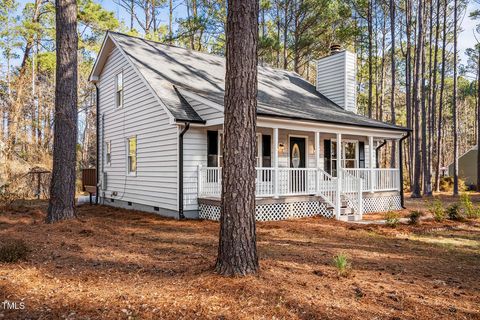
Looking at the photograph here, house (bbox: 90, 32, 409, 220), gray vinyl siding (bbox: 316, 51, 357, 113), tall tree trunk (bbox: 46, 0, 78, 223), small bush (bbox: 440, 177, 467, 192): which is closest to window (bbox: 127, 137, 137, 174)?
house (bbox: 90, 32, 409, 220)

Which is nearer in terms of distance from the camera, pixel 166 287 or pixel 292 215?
pixel 166 287

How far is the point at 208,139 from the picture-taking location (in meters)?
10.9

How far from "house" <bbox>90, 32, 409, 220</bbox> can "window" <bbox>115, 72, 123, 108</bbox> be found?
0.04 m

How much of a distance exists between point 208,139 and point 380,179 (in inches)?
265

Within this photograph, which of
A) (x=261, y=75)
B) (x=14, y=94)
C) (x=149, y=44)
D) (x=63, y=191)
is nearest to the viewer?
(x=63, y=191)

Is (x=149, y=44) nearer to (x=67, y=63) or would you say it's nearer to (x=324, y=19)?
(x=67, y=63)

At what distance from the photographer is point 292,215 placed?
1063cm

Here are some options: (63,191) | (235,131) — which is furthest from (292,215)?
(235,131)

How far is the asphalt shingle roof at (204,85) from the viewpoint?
10691 mm

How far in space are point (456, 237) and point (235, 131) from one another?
6506 mm

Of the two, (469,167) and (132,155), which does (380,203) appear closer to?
(132,155)

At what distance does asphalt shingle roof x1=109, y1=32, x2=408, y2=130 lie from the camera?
10.7 metres

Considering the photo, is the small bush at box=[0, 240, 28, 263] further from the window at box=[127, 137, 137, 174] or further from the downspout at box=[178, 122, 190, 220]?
the window at box=[127, 137, 137, 174]

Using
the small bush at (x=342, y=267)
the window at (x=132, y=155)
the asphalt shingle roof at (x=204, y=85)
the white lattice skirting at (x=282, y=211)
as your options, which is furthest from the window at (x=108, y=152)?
the small bush at (x=342, y=267)
